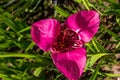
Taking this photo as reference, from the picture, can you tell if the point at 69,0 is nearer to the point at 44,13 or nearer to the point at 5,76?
the point at 44,13

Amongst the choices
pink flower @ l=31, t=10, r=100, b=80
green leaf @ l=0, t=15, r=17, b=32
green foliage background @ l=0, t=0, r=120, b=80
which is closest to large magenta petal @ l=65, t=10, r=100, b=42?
pink flower @ l=31, t=10, r=100, b=80

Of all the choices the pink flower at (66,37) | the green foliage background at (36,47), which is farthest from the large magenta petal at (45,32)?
the green foliage background at (36,47)

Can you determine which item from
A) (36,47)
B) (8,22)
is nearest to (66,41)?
(8,22)

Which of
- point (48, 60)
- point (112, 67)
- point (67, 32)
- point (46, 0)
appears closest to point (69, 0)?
point (46, 0)

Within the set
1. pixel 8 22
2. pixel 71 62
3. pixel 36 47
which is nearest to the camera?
pixel 71 62

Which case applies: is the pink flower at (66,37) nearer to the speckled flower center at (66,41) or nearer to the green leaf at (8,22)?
the speckled flower center at (66,41)

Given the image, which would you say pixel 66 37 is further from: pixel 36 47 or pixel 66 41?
pixel 36 47
